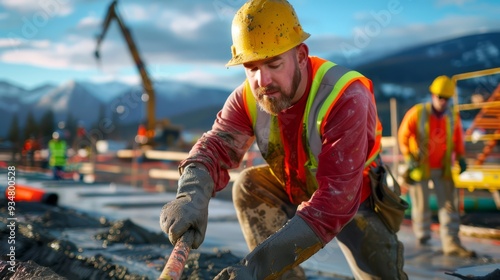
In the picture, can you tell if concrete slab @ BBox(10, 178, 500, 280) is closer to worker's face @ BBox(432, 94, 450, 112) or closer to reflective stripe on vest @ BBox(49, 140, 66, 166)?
worker's face @ BBox(432, 94, 450, 112)

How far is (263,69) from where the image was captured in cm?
230

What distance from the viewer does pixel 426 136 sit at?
596cm

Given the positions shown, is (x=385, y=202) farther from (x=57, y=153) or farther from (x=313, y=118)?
(x=57, y=153)

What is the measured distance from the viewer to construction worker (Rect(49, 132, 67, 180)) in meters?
14.6

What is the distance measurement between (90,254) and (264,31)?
283cm

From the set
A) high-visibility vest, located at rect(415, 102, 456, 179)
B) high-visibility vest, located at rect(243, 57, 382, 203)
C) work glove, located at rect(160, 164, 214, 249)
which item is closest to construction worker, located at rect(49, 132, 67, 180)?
high-visibility vest, located at rect(415, 102, 456, 179)

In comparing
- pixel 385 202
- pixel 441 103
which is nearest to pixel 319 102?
pixel 385 202

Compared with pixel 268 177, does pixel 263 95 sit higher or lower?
higher

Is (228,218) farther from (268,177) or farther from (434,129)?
(268,177)

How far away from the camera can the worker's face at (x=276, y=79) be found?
2.30 metres

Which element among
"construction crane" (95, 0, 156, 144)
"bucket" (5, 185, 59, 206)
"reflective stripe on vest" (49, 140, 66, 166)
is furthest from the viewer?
"construction crane" (95, 0, 156, 144)

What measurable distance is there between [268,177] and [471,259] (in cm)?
295

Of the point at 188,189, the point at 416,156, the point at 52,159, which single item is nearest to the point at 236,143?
the point at 188,189

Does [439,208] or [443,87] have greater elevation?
[443,87]
